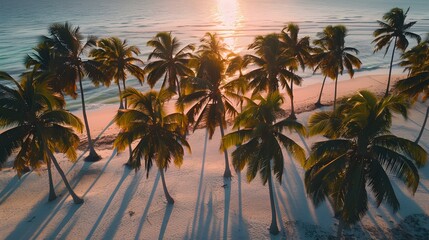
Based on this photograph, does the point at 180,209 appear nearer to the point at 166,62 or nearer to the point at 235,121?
the point at 235,121

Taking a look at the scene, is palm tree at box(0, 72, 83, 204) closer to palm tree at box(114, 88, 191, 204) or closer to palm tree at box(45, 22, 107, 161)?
palm tree at box(114, 88, 191, 204)

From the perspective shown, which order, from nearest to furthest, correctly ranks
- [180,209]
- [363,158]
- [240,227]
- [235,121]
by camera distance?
[363,158], [235,121], [240,227], [180,209]

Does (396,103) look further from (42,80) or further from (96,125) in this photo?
(96,125)

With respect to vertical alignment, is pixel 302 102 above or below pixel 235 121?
below

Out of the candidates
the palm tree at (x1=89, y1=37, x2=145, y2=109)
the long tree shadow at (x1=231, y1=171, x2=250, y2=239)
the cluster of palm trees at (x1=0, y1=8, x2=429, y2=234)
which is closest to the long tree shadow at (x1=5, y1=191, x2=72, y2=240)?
the cluster of palm trees at (x1=0, y1=8, x2=429, y2=234)

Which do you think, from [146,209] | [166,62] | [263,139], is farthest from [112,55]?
[263,139]

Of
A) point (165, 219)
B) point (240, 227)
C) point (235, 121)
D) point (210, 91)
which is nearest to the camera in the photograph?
point (235, 121)
